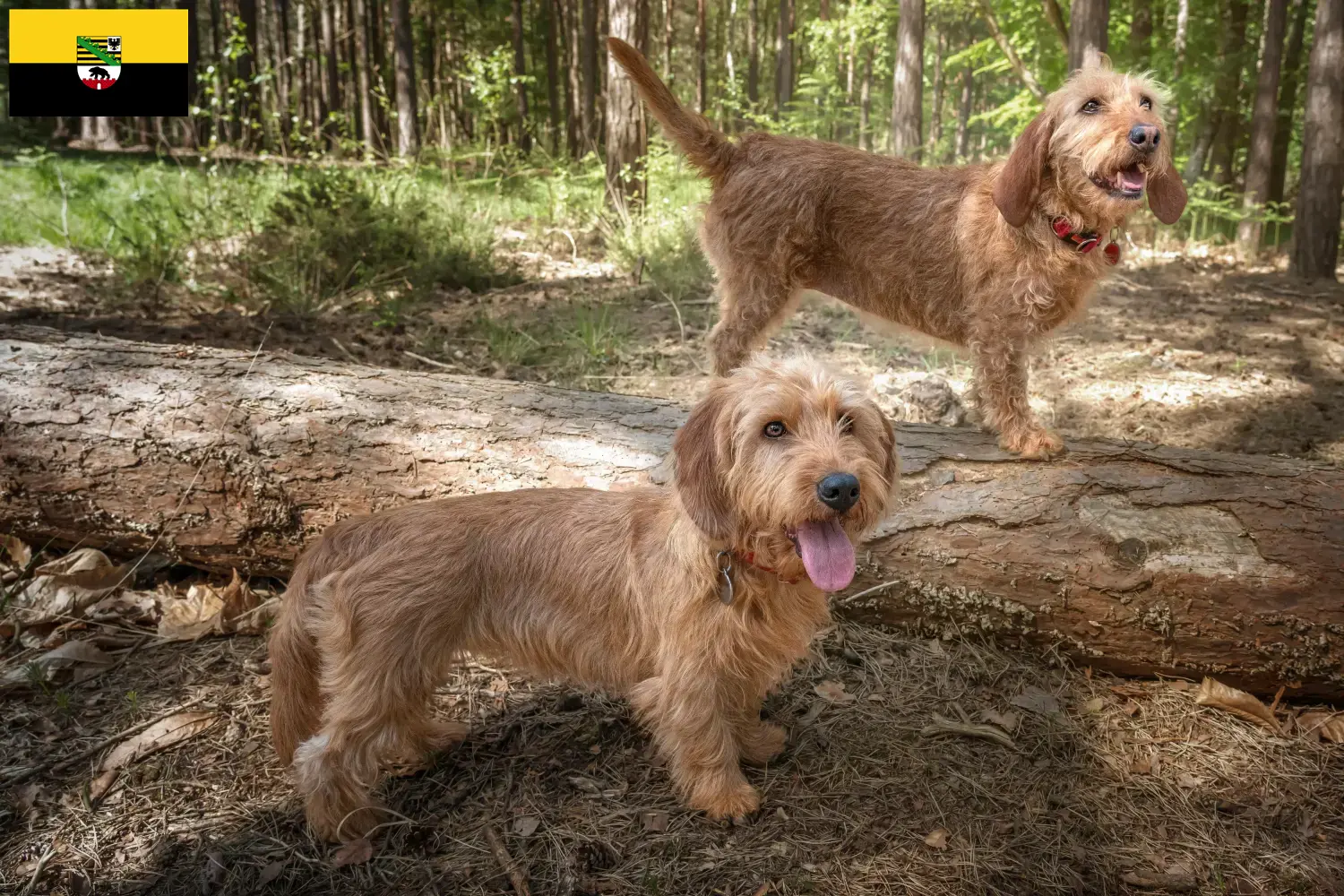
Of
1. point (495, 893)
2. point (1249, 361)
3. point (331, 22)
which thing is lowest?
point (495, 893)

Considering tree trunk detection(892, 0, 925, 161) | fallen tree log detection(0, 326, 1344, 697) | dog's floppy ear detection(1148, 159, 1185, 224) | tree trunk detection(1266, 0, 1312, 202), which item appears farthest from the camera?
tree trunk detection(1266, 0, 1312, 202)

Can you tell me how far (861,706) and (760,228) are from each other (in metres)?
2.58

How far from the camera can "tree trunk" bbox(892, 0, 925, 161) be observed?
44.5 ft

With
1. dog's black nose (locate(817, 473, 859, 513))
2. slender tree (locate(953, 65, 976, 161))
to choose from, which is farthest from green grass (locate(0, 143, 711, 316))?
slender tree (locate(953, 65, 976, 161))

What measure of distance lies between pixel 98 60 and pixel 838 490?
9717 millimetres

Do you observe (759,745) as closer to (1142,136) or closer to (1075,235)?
(1075,235)

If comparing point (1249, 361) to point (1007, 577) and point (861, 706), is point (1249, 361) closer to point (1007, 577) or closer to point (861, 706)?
point (1007, 577)


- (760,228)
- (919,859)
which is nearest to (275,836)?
(919,859)

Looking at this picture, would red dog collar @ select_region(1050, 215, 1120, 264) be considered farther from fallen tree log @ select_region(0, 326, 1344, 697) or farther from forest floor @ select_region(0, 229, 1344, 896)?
forest floor @ select_region(0, 229, 1344, 896)

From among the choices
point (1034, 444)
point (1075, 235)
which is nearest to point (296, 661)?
point (1034, 444)

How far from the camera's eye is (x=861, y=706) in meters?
3.47

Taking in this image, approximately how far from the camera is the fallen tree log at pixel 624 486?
3.36m

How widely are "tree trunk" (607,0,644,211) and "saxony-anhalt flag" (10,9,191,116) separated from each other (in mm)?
4653

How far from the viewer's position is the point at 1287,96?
15125 mm
